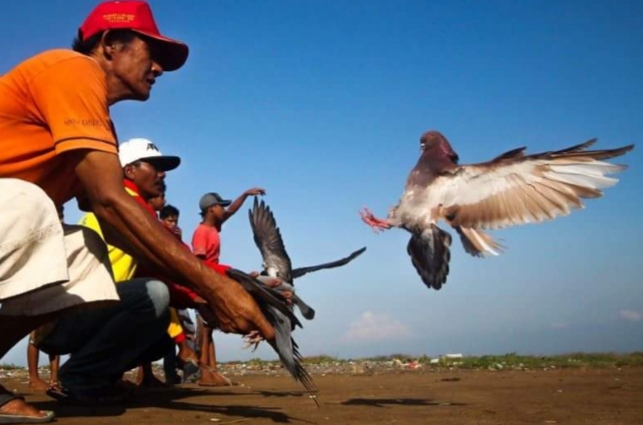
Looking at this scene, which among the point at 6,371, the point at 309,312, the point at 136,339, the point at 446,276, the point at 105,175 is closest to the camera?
the point at 105,175

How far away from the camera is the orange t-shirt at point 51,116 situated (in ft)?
10.3

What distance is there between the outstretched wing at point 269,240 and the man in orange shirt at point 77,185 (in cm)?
580

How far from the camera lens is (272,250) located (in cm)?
1025

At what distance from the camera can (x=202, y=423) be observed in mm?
3742

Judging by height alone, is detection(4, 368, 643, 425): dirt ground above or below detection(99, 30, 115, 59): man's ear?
below

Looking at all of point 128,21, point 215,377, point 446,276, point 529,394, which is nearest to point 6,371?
point 215,377

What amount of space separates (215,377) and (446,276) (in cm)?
249

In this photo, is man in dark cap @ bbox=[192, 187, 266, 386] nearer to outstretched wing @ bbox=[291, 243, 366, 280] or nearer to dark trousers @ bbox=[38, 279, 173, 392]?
outstretched wing @ bbox=[291, 243, 366, 280]

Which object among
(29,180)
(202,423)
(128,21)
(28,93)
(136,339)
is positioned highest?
(128,21)

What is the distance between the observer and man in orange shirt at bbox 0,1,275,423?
2.98 m

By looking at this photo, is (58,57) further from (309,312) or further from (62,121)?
(309,312)

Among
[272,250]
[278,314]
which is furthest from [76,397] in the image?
[272,250]

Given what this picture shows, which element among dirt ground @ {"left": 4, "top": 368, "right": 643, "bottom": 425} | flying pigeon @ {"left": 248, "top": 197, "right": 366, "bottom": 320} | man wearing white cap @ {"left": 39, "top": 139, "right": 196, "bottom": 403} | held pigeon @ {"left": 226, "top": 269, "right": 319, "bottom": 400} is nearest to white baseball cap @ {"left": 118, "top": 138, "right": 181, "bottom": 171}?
man wearing white cap @ {"left": 39, "top": 139, "right": 196, "bottom": 403}

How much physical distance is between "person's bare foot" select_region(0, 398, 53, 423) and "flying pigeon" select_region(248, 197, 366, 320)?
4.97m
